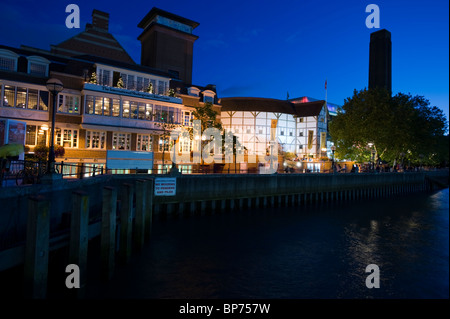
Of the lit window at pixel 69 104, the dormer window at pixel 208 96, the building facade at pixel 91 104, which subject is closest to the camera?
the building facade at pixel 91 104

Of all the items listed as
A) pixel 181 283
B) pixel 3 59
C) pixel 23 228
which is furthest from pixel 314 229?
pixel 3 59

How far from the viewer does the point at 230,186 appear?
1060 inches

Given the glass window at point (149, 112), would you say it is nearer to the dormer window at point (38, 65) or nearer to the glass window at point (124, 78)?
the glass window at point (124, 78)

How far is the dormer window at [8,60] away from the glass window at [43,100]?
320cm

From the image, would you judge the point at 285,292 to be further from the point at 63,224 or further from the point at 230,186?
the point at 230,186

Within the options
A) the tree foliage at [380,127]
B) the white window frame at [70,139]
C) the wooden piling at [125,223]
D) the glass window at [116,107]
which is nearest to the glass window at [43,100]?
the white window frame at [70,139]

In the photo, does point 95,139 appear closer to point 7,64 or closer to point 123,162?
point 123,162

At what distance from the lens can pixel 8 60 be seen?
2705cm

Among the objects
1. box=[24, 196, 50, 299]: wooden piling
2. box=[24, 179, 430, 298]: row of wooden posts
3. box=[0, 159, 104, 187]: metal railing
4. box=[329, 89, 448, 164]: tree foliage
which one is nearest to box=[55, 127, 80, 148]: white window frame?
box=[0, 159, 104, 187]: metal railing

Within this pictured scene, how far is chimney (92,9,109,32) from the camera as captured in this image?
47.1 meters

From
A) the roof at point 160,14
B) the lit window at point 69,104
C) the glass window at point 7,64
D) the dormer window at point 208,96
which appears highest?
the roof at point 160,14

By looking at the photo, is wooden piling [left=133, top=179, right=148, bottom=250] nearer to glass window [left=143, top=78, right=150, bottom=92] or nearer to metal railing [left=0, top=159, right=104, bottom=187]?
metal railing [left=0, top=159, right=104, bottom=187]

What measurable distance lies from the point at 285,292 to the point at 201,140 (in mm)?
24973

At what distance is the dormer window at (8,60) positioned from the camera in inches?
1047
